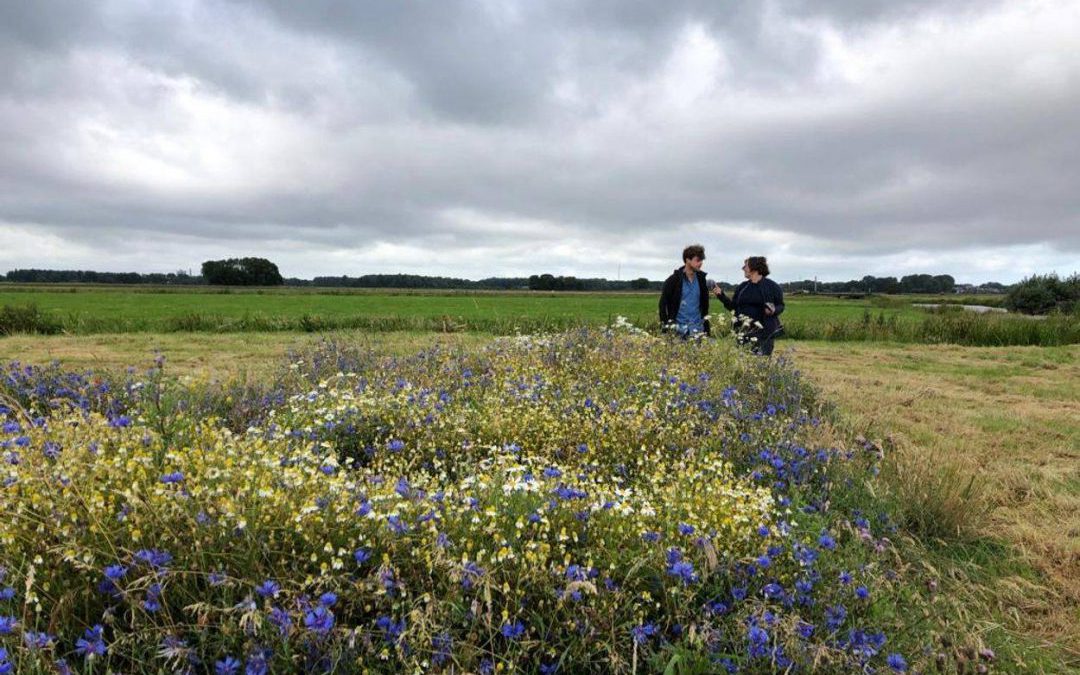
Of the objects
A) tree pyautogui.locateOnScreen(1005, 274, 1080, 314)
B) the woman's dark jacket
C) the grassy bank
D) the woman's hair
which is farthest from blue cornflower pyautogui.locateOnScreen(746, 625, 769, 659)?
tree pyautogui.locateOnScreen(1005, 274, 1080, 314)

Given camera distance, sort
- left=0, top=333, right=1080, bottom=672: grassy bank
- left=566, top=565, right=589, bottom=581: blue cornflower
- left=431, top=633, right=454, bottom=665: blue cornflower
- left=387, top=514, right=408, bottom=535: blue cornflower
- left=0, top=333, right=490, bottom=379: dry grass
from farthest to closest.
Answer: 1. left=0, top=333, right=490, bottom=379: dry grass
2. left=0, top=333, right=1080, bottom=672: grassy bank
3. left=387, top=514, right=408, bottom=535: blue cornflower
4. left=566, top=565, right=589, bottom=581: blue cornflower
5. left=431, top=633, right=454, bottom=665: blue cornflower

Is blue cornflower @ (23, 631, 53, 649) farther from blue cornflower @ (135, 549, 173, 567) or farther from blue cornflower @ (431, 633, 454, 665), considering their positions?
blue cornflower @ (431, 633, 454, 665)

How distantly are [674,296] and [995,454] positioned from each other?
444cm

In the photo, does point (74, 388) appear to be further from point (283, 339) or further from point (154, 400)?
point (283, 339)

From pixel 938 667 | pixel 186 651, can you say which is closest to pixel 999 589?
pixel 938 667

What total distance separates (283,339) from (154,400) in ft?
44.8

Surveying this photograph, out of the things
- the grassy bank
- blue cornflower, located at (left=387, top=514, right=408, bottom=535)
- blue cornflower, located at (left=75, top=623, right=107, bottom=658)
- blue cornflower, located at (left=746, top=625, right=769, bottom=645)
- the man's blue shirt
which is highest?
the man's blue shirt

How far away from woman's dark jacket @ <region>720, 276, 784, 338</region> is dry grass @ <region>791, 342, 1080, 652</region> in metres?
1.50

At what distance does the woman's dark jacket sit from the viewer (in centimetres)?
909

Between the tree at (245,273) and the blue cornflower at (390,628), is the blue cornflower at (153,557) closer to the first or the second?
the blue cornflower at (390,628)

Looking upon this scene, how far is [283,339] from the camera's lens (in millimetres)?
18422

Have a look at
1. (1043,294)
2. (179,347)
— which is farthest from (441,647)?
(1043,294)

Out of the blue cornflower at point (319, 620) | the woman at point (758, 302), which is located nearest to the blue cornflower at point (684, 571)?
the blue cornflower at point (319, 620)

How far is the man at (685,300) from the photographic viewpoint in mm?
9406
